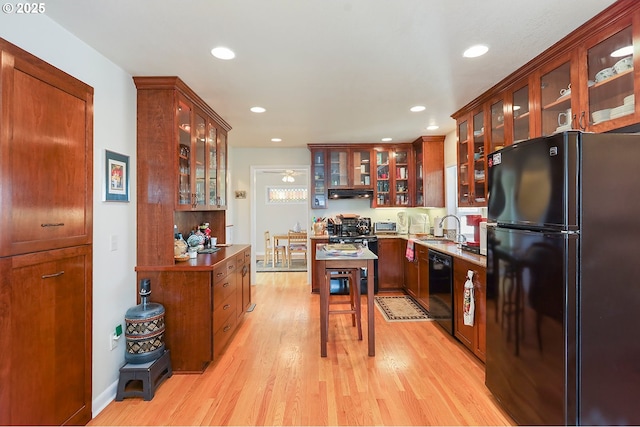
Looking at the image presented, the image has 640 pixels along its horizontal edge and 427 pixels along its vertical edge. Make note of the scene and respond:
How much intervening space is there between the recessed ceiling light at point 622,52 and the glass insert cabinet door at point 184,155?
3.09 m

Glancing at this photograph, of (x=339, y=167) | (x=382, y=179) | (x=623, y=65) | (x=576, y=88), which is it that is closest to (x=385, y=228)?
(x=382, y=179)

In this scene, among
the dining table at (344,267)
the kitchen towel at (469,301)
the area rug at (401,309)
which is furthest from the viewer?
the area rug at (401,309)

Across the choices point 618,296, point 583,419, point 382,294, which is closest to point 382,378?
point 583,419

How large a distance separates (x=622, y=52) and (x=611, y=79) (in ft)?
0.47

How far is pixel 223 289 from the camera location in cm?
276

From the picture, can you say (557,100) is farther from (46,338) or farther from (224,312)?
(46,338)

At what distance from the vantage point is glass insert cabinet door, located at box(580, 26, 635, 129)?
5.33ft

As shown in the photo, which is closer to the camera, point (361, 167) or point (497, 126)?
point (497, 126)

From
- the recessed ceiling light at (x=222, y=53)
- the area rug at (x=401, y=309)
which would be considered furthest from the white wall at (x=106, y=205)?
the area rug at (x=401, y=309)

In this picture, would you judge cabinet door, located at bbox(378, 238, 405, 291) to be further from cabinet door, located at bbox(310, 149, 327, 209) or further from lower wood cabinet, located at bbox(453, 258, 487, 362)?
lower wood cabinet, located at bbox(453, 258, 487, 362)

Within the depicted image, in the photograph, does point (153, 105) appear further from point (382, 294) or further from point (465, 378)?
point (382, 294)

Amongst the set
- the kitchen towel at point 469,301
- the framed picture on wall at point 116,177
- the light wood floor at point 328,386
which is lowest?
the light wood floor at point 328,386

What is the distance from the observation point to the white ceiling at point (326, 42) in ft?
5.30

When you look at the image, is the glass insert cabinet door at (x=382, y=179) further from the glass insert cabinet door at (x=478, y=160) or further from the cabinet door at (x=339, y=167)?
the glass insert cabinet door at (x=478, y=160)
